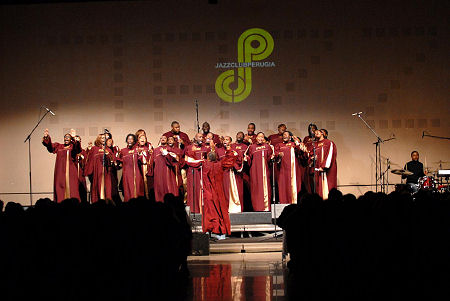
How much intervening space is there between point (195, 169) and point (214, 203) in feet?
4.65

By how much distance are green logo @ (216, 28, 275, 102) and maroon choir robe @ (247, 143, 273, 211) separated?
287 cm

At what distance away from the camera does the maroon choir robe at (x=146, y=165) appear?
42.0 ft

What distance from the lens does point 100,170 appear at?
13.1 m

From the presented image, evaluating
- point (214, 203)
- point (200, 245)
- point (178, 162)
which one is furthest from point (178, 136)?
point (200, 245)

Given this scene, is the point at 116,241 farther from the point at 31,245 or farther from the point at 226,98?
the point at 226,98

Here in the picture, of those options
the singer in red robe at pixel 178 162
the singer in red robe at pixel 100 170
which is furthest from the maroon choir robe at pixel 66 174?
the singer in red robe at pixel 178 162

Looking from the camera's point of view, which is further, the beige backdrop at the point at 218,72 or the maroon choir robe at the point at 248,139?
the beige backdrop at the point at 218,72

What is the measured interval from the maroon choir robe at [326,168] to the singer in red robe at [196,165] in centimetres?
276

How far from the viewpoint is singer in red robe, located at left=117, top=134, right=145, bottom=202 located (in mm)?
12867

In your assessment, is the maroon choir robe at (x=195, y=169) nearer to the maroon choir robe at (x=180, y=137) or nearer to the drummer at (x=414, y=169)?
the maroon choir robe at (x=180, y=137)

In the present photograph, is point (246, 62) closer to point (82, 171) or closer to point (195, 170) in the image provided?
point (195, 170)


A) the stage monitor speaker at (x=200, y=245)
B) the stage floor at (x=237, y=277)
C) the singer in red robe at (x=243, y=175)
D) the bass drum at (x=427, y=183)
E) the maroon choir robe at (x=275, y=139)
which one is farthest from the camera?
the maroon choir robe at (x=275, y=139)

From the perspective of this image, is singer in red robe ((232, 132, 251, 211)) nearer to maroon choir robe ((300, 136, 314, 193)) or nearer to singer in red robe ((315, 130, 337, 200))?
maroon choir robe ((300, 136, 314, 193))

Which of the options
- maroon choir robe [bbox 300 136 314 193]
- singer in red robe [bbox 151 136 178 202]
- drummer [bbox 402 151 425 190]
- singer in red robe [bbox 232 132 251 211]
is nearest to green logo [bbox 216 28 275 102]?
singer in red robe [bbox 232 132 251 211]
